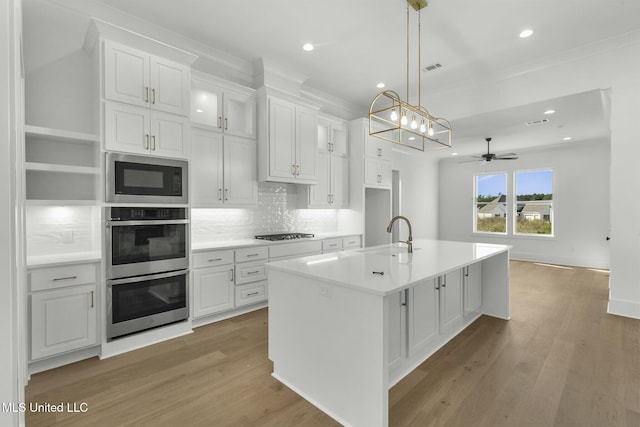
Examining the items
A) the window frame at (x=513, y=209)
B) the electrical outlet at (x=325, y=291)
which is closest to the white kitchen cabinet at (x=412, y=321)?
the electrical outlet at (x=325, y=291)

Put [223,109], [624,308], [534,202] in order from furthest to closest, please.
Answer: [534,202], [223,109], [624,308]

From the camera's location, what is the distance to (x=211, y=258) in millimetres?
3332

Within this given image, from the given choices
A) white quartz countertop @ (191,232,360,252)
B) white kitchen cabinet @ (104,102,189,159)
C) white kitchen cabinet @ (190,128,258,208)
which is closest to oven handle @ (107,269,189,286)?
white quartz countertop @ (191,232,360,252)

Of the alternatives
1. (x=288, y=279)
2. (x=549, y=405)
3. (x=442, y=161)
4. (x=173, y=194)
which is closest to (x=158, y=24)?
(x=173, y=194)

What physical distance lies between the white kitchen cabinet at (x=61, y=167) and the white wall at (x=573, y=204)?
8475 millimetres

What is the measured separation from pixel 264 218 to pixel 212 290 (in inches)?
53.2

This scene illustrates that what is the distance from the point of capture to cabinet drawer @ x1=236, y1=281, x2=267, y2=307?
141 inches

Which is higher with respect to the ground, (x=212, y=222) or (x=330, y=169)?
(x=330, y=169)

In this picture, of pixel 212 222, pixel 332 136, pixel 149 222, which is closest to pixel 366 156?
pixel 332 136

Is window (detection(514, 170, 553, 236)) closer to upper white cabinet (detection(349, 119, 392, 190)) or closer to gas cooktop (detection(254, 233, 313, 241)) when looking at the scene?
upper white cabinet (detection(349, 119, 392, 190))

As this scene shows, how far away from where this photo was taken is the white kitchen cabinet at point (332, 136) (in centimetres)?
496

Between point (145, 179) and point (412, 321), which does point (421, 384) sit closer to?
point (412, 321)

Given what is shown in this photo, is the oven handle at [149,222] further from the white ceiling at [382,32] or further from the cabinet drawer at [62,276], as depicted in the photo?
the white ceiling at [382,32]

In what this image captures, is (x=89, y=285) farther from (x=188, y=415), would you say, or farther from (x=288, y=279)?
(x=288, y=279)
